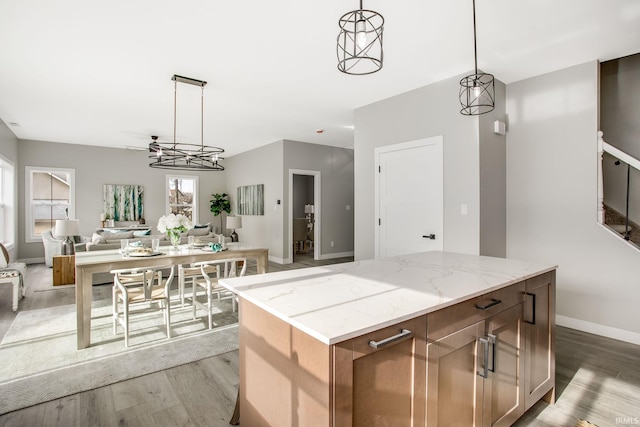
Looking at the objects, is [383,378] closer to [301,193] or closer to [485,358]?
[485,358]

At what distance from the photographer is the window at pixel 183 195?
9.09m

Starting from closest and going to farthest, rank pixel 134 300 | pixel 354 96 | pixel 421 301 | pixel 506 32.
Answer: pixel 421 301 < pixel 506 32 < pixel 134 300 < pixel 354 96

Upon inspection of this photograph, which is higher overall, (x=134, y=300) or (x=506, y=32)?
(x=506, y=32)

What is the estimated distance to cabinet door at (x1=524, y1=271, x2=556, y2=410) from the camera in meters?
1.86

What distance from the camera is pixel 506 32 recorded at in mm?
2750

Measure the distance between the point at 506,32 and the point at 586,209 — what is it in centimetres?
192

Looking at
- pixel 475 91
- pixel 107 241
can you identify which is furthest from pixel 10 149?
pixel 475 91

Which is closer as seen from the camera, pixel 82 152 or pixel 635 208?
pixel 635 208

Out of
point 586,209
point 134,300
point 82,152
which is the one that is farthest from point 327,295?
point 82,152

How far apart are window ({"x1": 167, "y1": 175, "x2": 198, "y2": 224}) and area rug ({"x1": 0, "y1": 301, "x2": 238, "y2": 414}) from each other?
18.0 ft

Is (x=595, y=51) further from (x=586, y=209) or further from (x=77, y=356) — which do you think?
(x=77, y=356)

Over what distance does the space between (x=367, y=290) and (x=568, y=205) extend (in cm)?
306

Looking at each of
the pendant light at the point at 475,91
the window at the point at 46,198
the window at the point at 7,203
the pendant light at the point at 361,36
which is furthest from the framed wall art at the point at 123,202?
the pendant light at the point at 475,91

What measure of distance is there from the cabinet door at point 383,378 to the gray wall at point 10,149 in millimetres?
7193
